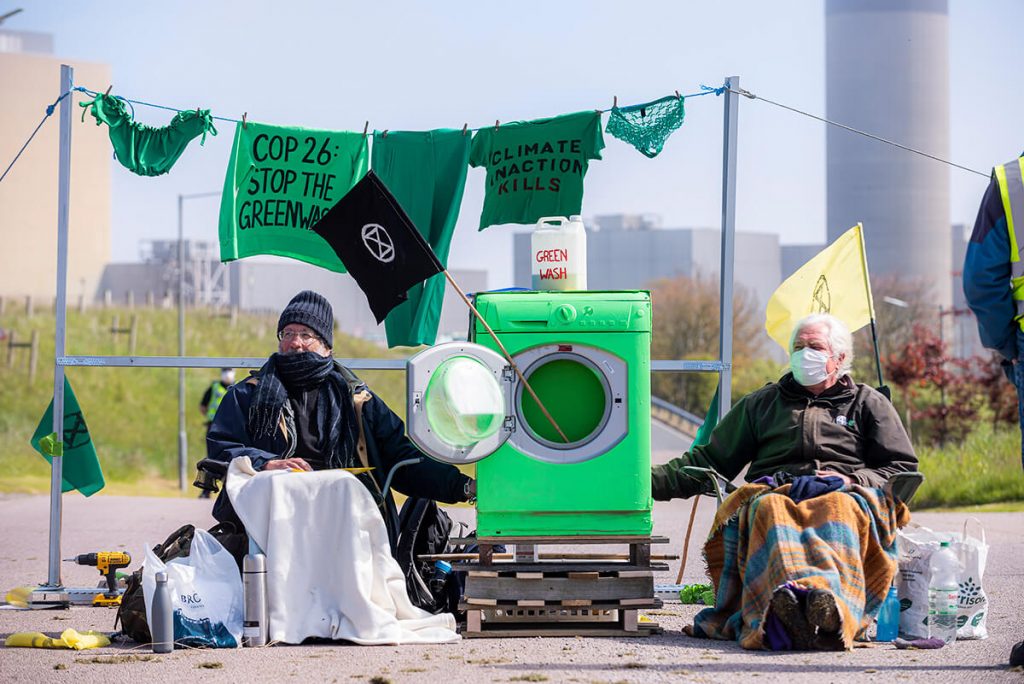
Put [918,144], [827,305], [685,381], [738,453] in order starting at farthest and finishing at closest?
[918,144], [685,381], [827,305], [738,453]

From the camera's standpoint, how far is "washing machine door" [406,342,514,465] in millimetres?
6113

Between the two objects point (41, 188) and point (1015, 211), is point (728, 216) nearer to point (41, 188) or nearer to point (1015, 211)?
point (1015, 211)

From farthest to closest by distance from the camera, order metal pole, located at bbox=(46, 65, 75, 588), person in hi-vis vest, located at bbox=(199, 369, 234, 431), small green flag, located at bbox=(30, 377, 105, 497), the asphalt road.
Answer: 1. person in hi-vis vest, located at bbox=(199, 369, 234, 431)
2. small green flag, located at bbox=(30, 377, 105, 497)
3. metal pole, located at bbox=(46, 65, 75, 588)
4. the asphalt road

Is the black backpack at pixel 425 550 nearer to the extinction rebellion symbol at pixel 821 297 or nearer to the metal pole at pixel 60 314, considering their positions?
the metal pole at pixel 60 314

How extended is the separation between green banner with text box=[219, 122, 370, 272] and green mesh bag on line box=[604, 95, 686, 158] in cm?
154

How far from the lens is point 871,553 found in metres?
5.79

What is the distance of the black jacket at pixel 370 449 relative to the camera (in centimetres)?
639

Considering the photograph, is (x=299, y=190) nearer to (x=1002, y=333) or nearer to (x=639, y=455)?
(x=639, y=455)

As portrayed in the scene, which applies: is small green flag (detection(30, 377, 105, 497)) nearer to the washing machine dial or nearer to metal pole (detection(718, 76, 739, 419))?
the washing machine dial

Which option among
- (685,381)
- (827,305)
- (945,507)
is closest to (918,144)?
(685,381)

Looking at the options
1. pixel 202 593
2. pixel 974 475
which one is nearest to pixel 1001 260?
pixel 202 593

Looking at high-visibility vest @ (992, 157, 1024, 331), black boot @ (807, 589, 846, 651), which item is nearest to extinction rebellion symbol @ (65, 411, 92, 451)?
black boot @ (807, 589, 846, 651)

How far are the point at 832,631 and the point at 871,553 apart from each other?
44cm

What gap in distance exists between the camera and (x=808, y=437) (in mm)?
6203
